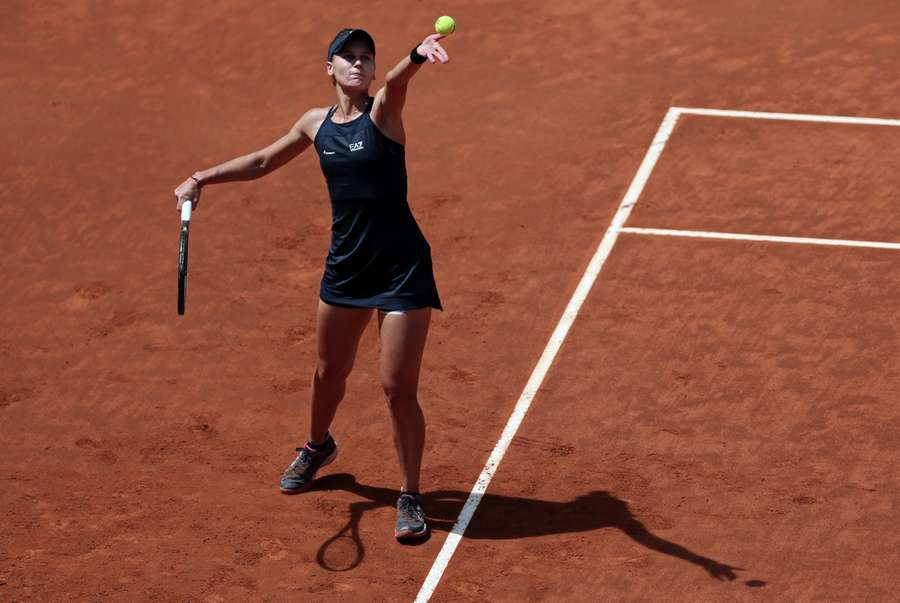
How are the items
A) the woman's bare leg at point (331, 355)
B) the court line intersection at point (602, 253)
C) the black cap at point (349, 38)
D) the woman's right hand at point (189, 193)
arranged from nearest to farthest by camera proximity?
1. the black cap at point (349, 38)
2. the woman's right hand at point (189, 193)
3. the woman's bare leg at point (331, 355)
4. the court line intersection at point (602, 253)

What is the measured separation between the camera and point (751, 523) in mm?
8906

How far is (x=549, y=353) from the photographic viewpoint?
10.8 metres

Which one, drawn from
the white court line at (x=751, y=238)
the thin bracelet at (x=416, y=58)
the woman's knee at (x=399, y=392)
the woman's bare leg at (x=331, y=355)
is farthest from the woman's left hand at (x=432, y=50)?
the white court line at (x=751, y=238)

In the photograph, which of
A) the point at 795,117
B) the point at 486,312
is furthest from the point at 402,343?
the point at 795,117

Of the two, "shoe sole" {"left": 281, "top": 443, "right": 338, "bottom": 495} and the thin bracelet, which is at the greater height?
the thin bracelet

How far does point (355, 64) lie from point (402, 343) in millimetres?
1479

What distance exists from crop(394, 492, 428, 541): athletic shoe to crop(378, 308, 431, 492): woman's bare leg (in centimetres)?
21

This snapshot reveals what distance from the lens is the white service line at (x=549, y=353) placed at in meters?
8.79

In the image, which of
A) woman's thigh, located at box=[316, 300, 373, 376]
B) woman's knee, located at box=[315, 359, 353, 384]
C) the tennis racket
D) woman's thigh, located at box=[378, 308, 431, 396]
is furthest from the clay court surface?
the tennis racket

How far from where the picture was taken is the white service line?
8788 mm

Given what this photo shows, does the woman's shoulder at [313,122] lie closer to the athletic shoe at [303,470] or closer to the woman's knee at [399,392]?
the woman's knee at [399,392]

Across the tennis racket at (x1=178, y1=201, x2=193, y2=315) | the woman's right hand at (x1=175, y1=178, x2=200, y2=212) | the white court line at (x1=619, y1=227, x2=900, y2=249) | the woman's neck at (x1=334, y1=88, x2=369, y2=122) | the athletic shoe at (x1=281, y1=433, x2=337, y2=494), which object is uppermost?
the woman's neck at (x1=334, y1=88, x2=369, y2=122)

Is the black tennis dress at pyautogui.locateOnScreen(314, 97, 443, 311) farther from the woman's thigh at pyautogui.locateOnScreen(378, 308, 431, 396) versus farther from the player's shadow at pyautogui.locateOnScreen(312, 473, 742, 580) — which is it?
the player's shadow at pyautogui.locateOnScreen(312, 473, 742, 580)

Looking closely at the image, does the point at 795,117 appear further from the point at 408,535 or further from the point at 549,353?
the point at 408,535
